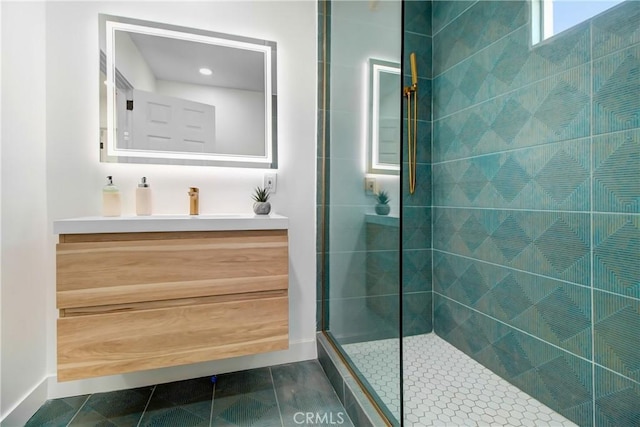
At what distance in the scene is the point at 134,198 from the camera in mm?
1423

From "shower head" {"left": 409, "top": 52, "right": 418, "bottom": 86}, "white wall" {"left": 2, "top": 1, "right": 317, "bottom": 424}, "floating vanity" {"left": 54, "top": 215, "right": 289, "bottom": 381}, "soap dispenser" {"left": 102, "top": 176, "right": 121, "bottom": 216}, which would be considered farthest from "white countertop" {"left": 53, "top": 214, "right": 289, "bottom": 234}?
"shower head" {"left": 409, "top": 52, "right": 418, "bottom": 86}

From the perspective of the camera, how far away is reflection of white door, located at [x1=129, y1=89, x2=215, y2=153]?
1424 millimetres

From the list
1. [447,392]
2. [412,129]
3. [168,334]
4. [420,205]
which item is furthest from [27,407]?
[412,129]

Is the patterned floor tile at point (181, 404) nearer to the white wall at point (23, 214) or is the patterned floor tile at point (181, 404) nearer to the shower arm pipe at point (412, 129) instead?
the white wall at point (23, 214)

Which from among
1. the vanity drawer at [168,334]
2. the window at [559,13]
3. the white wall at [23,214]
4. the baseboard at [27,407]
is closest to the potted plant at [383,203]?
the vanity drawer at [168,334]

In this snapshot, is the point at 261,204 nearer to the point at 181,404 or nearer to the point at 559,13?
the point at 181,404

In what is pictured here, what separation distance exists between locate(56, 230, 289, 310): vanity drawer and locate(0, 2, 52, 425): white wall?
324 mm

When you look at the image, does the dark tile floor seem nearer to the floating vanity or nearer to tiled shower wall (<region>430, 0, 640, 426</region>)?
the floating vanity

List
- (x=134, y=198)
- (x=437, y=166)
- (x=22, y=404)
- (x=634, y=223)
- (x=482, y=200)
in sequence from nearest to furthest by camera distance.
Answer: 1. (x=634, y=223)
2. (x=22, y=404)
3. (x=134, y=198)
4. (x=482, y=200)
5. (x=437, y=166)

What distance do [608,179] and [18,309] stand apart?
2.28m

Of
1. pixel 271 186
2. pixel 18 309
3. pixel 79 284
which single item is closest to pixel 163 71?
pixel 271 186

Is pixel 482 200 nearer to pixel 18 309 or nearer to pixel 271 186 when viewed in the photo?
pixel 271 186

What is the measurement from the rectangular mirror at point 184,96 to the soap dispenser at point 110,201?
0.51ft

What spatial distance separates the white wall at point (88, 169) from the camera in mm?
1176
